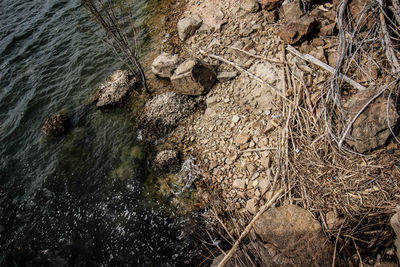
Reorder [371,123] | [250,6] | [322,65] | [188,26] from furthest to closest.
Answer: [188,26], [250,6], [322,65], [371,123]

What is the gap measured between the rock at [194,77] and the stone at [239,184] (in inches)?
88.5

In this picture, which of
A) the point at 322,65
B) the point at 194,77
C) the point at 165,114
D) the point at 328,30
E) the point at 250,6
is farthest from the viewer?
the point at 250,6

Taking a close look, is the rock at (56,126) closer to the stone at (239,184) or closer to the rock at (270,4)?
the stone at (239,184)

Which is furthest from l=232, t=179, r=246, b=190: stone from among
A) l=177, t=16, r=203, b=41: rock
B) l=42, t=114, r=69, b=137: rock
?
l=42, t=114, r=69, b=137: rock

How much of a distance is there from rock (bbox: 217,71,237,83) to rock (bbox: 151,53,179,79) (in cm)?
130

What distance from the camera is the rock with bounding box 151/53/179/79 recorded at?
5.53 metres

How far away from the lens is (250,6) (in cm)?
548

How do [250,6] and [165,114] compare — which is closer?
[165,114]

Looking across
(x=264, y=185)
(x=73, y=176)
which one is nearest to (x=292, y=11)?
(x=264, y=185)

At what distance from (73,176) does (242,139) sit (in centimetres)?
406

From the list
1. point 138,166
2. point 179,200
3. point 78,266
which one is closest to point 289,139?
point 179,200

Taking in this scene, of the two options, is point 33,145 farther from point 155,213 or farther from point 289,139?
point 289,139

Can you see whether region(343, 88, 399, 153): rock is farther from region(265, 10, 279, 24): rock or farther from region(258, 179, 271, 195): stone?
region(265, 10, 279, 24): rock

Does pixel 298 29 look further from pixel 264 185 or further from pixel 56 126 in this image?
pixel 56 126
